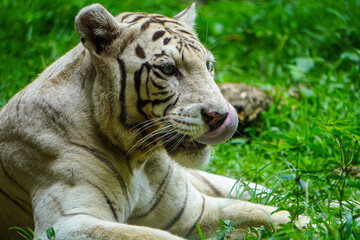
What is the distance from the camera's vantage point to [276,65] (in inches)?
256

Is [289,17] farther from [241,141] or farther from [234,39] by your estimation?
[241,141]

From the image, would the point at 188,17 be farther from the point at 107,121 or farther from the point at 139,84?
the point at 107,121

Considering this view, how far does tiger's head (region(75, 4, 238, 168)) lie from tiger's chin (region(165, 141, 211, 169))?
0.19ft

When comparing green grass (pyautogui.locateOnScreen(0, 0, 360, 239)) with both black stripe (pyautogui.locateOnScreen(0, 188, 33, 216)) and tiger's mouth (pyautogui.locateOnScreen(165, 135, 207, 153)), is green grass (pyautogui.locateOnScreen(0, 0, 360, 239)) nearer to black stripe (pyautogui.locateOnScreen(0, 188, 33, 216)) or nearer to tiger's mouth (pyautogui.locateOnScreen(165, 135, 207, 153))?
tiger's mouth (pyautogui.locateOnScreen(165, 135, 207, 153))

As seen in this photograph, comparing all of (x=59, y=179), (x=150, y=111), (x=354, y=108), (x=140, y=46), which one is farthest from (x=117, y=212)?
(x=354, y=108)

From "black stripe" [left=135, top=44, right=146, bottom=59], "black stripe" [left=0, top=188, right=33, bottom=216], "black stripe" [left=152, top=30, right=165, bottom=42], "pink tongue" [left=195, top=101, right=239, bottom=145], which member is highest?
"black stripe" [left=152, top=30, right=165, bottom=42]

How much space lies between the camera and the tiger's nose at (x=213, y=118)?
278cm

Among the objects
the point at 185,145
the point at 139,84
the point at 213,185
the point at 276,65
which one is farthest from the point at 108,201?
the point at 276,65

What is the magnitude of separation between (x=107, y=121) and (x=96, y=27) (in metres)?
0.54

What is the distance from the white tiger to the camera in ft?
9.25

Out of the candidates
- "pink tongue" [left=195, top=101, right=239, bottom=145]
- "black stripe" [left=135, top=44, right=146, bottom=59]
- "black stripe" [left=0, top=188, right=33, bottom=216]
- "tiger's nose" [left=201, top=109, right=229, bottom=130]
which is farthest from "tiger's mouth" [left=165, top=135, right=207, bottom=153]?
"black stripe" [left=0, top=188, right=33, bottom=216]

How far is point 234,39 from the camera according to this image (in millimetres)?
7219

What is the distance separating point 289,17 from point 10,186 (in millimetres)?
5129

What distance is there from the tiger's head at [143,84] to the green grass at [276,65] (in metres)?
0.71
